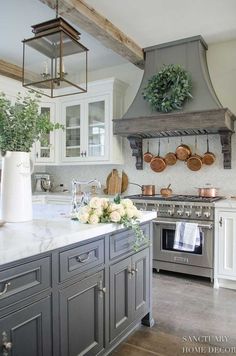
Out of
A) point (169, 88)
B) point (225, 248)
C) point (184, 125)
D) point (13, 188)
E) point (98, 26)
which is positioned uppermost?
point (98, 26)

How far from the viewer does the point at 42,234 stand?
4.88ft

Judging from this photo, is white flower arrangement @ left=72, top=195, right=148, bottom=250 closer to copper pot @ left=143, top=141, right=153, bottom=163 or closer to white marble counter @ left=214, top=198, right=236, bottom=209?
white marble counter @ left=214, top=198, right=236, bottom=209

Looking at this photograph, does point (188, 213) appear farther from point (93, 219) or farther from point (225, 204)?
point (93, 219)

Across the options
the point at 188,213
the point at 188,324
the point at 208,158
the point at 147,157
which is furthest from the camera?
the point at 147,157

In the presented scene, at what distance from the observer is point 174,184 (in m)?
4.12

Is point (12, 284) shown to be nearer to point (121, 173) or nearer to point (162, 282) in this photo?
point (162, 282)

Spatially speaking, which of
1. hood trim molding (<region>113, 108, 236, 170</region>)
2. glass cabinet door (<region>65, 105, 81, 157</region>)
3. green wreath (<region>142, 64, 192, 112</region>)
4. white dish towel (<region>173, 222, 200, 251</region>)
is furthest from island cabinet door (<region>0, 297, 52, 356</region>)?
glass cabinet door (<region>65, 105, 81, 157</region>)

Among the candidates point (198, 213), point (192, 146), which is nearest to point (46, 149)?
point (192, 146)

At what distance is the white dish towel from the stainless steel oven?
0.24 ft

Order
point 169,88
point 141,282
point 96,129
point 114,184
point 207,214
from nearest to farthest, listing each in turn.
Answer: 1. point 141,282
2. point 207,214
3. point 169,88
4. point 96,129
5. point 114,184

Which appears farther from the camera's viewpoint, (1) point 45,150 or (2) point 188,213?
(1) point 45,150

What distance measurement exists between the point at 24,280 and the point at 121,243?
80 centimetres

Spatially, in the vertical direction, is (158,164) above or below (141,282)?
above

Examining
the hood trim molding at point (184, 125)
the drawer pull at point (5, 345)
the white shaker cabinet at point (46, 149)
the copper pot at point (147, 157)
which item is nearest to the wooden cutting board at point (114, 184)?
the copper pot at point (147, 157)
